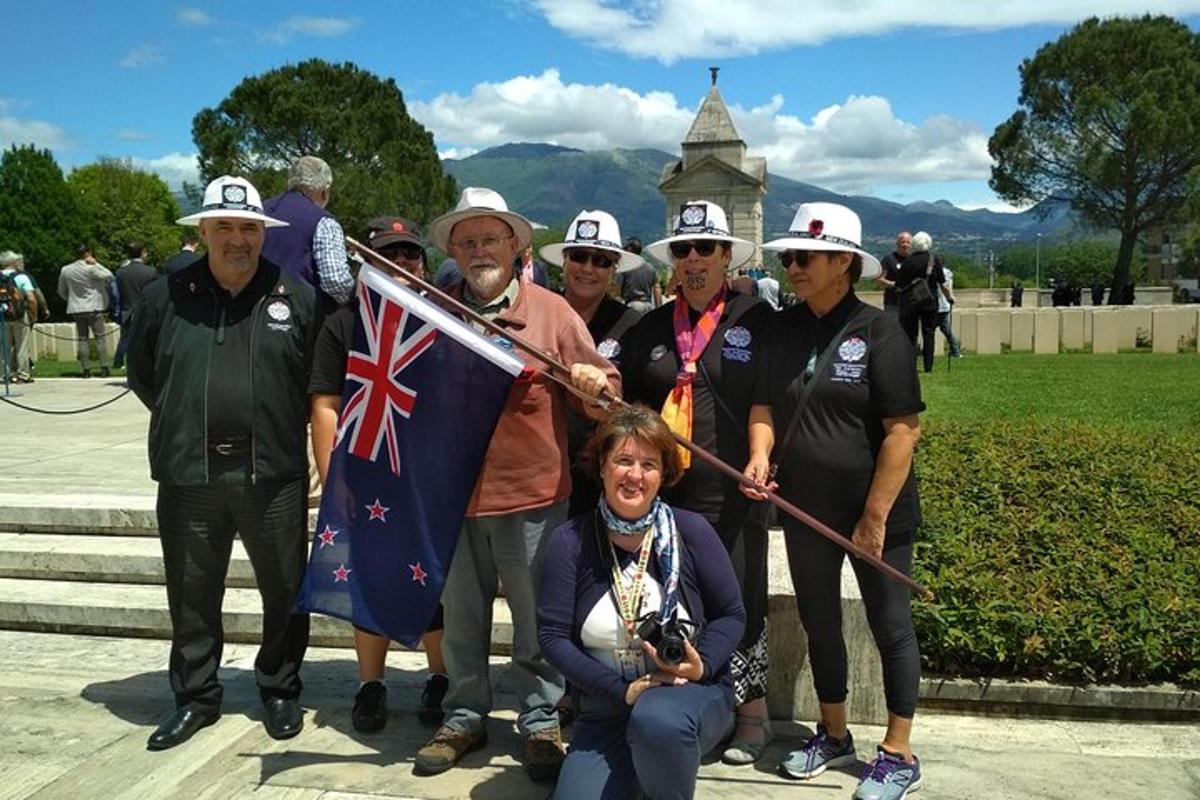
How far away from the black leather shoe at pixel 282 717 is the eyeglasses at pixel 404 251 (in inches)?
82.6

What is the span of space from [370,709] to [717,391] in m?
2.07

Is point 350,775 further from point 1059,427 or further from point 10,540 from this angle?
point 1059,427

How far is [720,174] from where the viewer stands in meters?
34.6

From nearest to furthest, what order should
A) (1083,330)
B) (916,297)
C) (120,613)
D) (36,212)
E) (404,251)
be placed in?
(404,251), (120,613), (916,297), (1083,330), (36,212)

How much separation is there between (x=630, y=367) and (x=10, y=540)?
4.68m

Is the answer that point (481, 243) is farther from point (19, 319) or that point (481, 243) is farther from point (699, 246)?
point (19, 319)

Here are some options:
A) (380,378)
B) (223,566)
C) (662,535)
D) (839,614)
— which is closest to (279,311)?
(380,378)

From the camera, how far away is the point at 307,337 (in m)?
4.52

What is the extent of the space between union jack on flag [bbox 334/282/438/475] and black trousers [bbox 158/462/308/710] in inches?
20.8

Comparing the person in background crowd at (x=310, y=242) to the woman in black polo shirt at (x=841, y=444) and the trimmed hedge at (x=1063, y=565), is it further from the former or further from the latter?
the trimmed hedge at (x=1063, y=565)

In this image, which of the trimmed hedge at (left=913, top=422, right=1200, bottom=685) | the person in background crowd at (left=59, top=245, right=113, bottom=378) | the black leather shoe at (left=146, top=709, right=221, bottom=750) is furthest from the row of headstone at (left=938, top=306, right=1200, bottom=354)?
the black leather shoe at (left=146, top=709, right=221, bottom=750)

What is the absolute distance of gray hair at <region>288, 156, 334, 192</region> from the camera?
5695 mm

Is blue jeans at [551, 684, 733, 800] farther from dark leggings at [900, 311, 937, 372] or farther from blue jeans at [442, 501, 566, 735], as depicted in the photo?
dark leggings at [900, 311, 937, 372]

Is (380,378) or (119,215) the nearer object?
(380,378)
